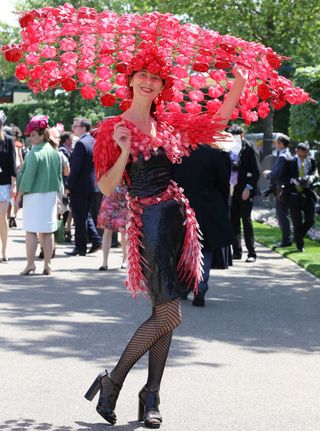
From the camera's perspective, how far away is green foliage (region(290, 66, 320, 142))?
16.8 meters

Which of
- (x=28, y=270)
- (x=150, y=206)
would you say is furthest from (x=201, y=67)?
(x=28, y=270)

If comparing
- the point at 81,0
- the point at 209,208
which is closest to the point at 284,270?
the point at 209,208

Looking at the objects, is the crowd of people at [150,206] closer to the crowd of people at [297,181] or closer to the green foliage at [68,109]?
the crowd of people at [297,181]

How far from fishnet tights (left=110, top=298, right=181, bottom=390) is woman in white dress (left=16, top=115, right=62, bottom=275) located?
22.5 feet

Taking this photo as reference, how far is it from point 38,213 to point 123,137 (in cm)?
712

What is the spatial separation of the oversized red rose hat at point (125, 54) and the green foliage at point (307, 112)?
1087 centimetres

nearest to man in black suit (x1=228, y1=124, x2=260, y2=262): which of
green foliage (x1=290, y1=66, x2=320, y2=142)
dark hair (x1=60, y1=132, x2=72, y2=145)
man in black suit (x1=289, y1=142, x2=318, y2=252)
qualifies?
man in black suit (x1=289, y1=142, x2=318, y2=252)

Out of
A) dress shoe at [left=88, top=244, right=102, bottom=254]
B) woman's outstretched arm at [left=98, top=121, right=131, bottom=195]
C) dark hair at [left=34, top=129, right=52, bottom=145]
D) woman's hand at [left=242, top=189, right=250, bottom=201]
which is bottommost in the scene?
dress shoe at [left=88, top=244, right=102, bottom=254]

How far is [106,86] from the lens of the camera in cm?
604

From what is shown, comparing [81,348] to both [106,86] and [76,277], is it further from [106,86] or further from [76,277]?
[76,277]

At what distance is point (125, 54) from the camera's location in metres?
5.93

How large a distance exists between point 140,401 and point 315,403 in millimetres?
1098

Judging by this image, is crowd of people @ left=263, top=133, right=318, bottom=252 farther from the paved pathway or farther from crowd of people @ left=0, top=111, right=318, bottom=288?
the paved pathway

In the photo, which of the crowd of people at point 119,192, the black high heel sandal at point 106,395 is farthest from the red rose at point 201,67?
the crowd of people at point 119,192
